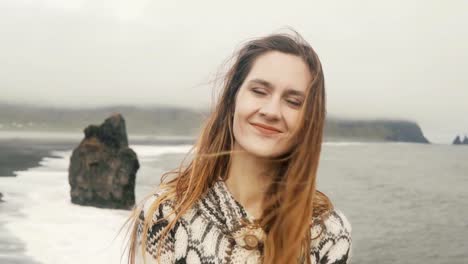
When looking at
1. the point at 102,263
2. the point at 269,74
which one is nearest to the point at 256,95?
the point at 269,74

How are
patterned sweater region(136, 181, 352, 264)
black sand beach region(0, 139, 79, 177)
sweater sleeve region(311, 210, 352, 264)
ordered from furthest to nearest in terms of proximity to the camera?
black sand beach region(0, 139, 79, 177)
sweater sleeve region(311, 210, 352, 264)
patterned sweater region(136, 181, 352, 264)

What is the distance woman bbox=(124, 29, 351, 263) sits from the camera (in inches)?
113

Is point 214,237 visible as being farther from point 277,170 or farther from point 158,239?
point 277,170

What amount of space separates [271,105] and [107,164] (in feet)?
111

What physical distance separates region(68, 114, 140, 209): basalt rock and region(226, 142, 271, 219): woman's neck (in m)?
33.1

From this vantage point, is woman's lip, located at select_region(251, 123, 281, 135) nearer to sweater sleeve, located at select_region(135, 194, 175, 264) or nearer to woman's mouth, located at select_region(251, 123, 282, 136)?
woman's mouth, located at select_region(251, 123, 282, 136)

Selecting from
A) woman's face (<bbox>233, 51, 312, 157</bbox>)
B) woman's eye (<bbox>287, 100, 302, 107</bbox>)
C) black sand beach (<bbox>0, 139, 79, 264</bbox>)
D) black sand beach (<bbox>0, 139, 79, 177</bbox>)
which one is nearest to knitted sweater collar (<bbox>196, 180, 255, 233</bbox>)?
woman's face (<bbox>233, 51, 312, 157</bbox>)

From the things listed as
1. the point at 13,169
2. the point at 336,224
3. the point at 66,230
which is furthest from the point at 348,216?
the point at 336,224

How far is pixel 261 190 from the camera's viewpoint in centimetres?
307

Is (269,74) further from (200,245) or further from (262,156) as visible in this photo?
(200,245)

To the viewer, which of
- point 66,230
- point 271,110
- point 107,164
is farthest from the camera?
point 66,230

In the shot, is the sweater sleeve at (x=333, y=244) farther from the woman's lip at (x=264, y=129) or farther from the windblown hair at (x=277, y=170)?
the woman's lip at (x=264, y=129)

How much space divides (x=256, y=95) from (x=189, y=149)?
0.52m

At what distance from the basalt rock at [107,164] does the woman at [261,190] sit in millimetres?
33142
